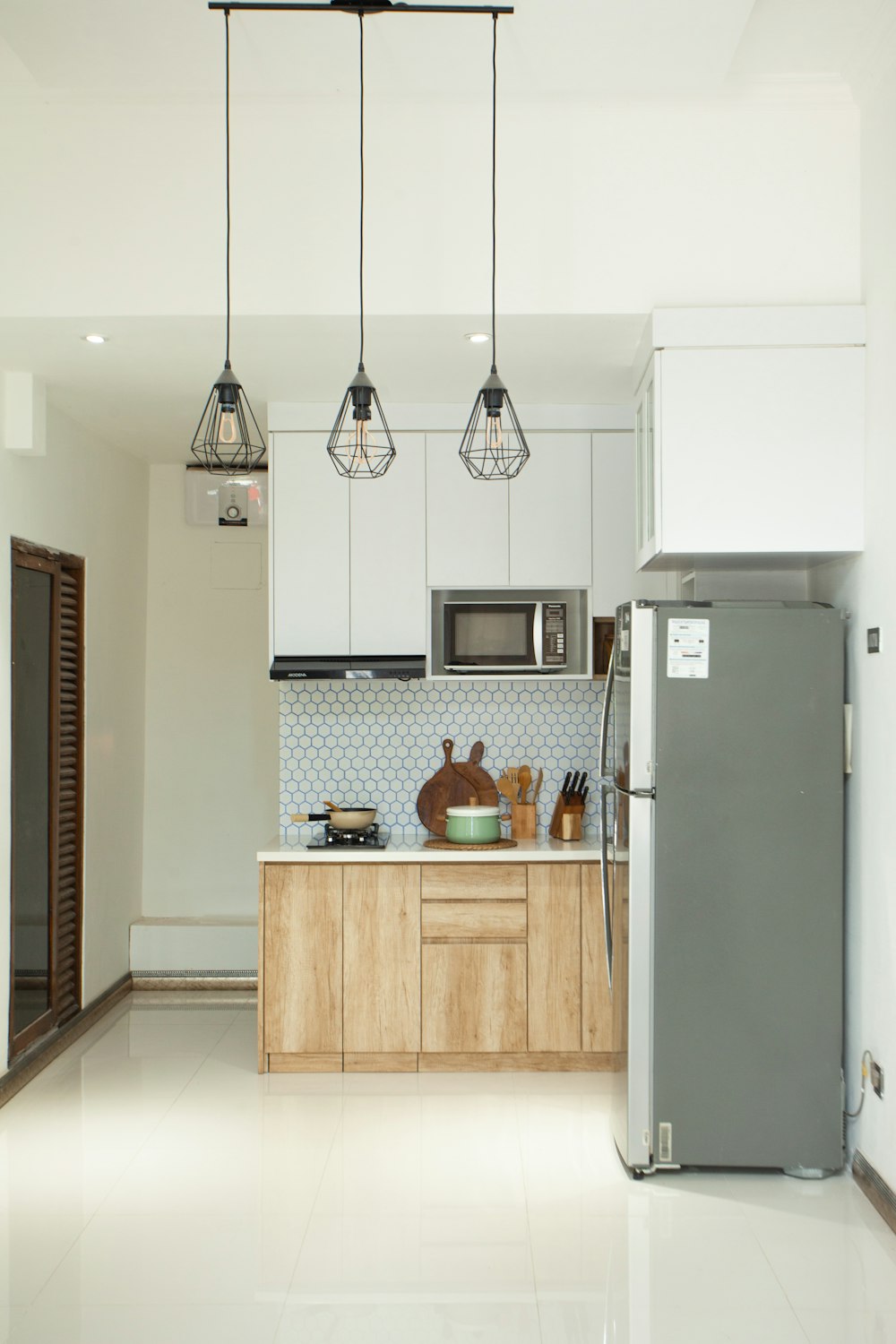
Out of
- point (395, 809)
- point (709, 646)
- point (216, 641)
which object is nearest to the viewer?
point (709, 646)

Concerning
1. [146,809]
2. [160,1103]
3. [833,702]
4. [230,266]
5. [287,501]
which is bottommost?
[160,1103]

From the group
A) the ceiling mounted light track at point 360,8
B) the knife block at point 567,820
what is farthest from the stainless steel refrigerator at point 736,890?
the ceiling mounted light track at point 360,8

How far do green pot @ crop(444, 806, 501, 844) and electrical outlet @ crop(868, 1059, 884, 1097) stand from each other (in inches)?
68.3

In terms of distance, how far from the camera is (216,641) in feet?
19.5

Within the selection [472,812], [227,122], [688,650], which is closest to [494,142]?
[227,122]

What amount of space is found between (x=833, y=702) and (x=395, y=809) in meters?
2.20

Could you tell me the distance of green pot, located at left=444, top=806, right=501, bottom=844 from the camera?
459 centimetres

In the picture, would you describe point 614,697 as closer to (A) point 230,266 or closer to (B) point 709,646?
(B) point 709,646

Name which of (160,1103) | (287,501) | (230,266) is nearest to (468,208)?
(230,266)

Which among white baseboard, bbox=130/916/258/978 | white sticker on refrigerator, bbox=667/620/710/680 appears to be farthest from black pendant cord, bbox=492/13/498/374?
white baseboard, bbox=130/916/258/978

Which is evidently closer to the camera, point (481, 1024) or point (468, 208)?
point (468, 208)

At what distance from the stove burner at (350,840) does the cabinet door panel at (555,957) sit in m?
0.67

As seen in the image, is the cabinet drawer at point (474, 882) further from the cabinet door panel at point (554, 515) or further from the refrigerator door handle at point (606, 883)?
the cabinet door panel at point (554, 515)

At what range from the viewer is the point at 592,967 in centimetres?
441
